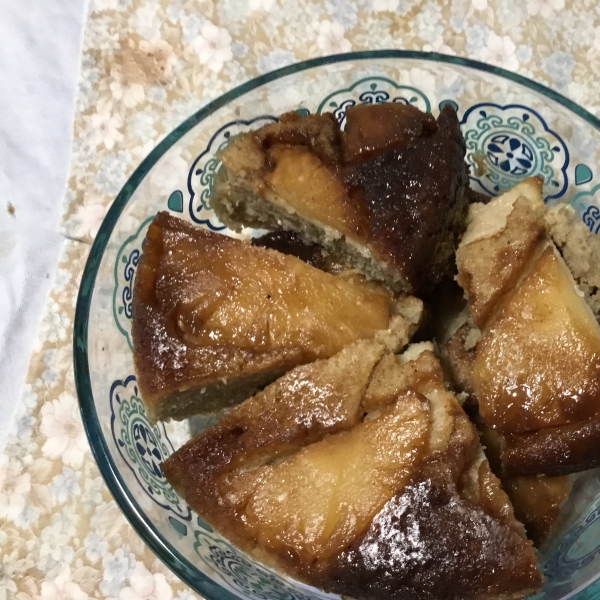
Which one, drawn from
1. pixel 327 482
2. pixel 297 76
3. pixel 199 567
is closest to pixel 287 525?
pixel 327 482

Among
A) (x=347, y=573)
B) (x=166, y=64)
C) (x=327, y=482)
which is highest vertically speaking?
(x=166, y=64)

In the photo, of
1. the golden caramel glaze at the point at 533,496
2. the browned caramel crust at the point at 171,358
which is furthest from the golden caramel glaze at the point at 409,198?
the golden caramel glaze at the point at 533,496

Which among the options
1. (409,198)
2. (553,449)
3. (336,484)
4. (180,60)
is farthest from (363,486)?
(180,60)

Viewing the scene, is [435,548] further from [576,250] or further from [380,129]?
[380,129]

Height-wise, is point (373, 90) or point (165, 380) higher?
point (373, 90)

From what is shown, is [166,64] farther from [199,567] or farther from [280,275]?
[199,567]

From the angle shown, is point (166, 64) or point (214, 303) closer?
point (214, 303)
